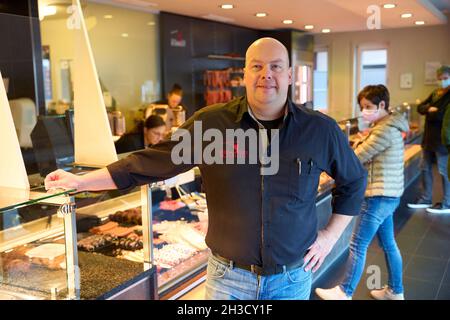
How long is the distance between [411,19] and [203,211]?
633 cm

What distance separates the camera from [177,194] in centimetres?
353

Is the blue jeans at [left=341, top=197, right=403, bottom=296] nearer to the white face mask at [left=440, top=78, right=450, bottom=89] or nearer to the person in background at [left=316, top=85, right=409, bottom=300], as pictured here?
the person in background at [left=316, top=85, right=409, bottom=300]

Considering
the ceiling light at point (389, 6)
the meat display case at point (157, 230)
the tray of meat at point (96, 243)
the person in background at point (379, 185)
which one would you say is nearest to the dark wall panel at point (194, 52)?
the ceiling light at point (389, 6)

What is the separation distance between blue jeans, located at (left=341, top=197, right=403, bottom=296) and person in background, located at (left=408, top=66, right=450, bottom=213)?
2.75 m

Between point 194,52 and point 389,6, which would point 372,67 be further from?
point 194,52

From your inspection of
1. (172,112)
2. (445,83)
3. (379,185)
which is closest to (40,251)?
(379,185)

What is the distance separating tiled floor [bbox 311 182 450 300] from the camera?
11.9ft

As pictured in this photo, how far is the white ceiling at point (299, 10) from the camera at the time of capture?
5.95m

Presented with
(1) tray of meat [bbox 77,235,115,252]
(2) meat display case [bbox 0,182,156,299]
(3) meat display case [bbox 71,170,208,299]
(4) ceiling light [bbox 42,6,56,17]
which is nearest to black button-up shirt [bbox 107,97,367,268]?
(2) meat display case [bbox 0,182,156,299]

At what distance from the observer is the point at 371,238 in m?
3.26

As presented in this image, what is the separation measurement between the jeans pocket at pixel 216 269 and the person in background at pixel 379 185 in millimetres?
1776

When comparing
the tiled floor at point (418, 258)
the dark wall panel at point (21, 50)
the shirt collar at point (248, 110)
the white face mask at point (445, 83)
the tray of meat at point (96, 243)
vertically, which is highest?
the dark wall panel at point (21, 50)

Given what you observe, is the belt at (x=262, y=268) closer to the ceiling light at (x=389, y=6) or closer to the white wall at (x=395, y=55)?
the ceiling light at (x=389, y=6)

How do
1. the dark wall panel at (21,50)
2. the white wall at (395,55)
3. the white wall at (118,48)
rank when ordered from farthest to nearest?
the white wall at (395,55) → the white wall at (118,48) → the dark wall panel at (21,50)
